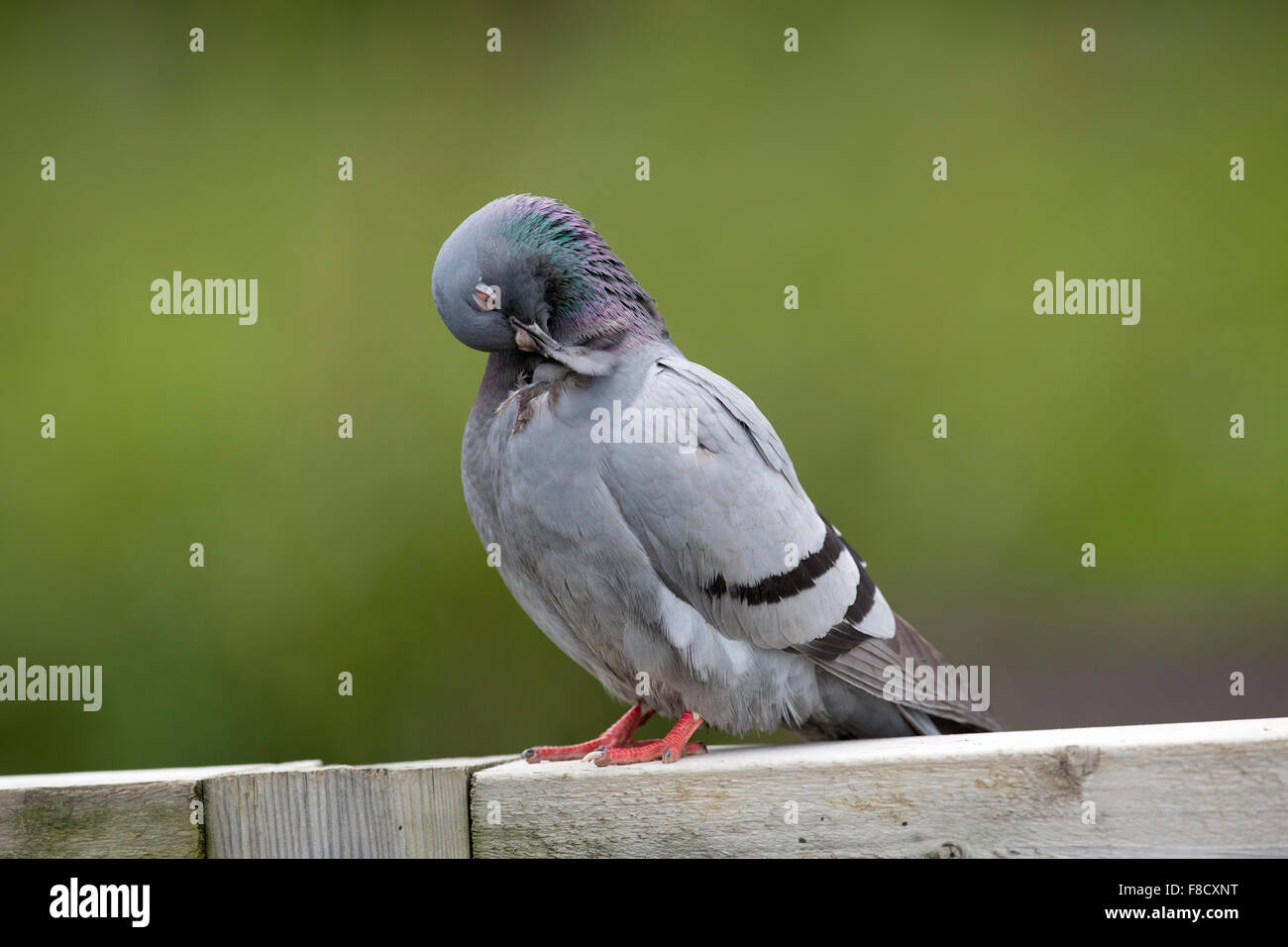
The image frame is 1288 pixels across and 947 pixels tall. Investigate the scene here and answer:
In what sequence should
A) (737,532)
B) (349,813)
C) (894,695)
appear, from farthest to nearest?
(894,695) → (737,532) → (349,813)

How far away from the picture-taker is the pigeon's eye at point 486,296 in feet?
8.07

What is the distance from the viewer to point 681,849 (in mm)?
2055

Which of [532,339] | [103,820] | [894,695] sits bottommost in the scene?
[103,820]

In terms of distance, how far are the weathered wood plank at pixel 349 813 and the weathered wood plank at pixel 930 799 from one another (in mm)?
61

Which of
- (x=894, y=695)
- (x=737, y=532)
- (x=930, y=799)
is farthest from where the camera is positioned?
(x=894, y=695)

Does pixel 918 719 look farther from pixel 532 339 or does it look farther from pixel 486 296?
pixel 486 296

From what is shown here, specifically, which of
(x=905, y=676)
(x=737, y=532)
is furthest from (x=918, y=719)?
(x=737, y=532)

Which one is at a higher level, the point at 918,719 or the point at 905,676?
the point at 905,676

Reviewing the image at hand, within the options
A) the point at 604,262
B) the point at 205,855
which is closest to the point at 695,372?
the point at 604,262

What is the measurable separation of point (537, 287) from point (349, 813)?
1.16 metres

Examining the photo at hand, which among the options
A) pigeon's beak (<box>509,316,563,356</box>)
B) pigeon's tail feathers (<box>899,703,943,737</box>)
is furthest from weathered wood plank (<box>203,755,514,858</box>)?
pigeon's tail feathers (<box>899,703,943,737</box>)

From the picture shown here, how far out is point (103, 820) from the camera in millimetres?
2123

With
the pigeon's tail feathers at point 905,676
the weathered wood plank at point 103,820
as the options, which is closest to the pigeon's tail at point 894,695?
the pigeon's tail feathers at point 905,676

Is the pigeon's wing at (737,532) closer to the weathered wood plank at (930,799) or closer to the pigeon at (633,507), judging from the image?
the pigeon at (633,507)
